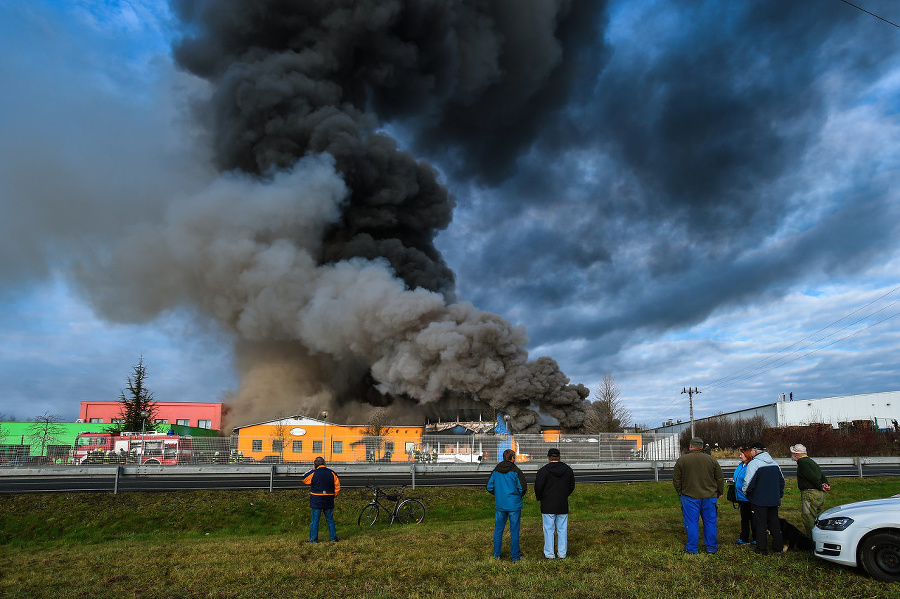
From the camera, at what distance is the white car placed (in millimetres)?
6414

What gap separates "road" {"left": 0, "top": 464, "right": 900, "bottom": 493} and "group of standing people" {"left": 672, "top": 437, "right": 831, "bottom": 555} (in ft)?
40.6

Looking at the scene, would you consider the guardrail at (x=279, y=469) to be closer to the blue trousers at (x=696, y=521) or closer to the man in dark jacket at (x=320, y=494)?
the man in dark jacket at (x=320, y=494)

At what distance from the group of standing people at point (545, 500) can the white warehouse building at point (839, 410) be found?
59230 millimetres

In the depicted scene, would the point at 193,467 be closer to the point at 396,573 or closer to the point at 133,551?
the point at 133,551

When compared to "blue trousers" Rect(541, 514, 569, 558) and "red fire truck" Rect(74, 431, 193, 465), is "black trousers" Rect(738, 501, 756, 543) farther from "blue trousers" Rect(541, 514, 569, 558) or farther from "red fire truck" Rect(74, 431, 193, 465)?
"red fire truck" Rect(74, 431, 193, 465)

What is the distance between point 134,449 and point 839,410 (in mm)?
63355

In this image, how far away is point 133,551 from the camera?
1043 centimetres

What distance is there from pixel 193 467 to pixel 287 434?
2095 centimetres

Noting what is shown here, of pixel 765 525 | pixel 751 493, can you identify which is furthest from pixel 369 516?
pixel 765 525

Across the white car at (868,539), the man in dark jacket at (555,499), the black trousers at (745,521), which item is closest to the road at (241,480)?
the man in dark jacket at (555,499)

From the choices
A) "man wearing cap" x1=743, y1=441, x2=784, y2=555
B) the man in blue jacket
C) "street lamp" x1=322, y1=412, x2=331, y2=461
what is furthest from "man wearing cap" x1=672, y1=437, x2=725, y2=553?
"street lamp" x1=322, y1=412, x2=331, y2=461

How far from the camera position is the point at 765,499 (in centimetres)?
821

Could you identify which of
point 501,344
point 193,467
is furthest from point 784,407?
point 193,467

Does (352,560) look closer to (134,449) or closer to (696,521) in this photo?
(696,521)
